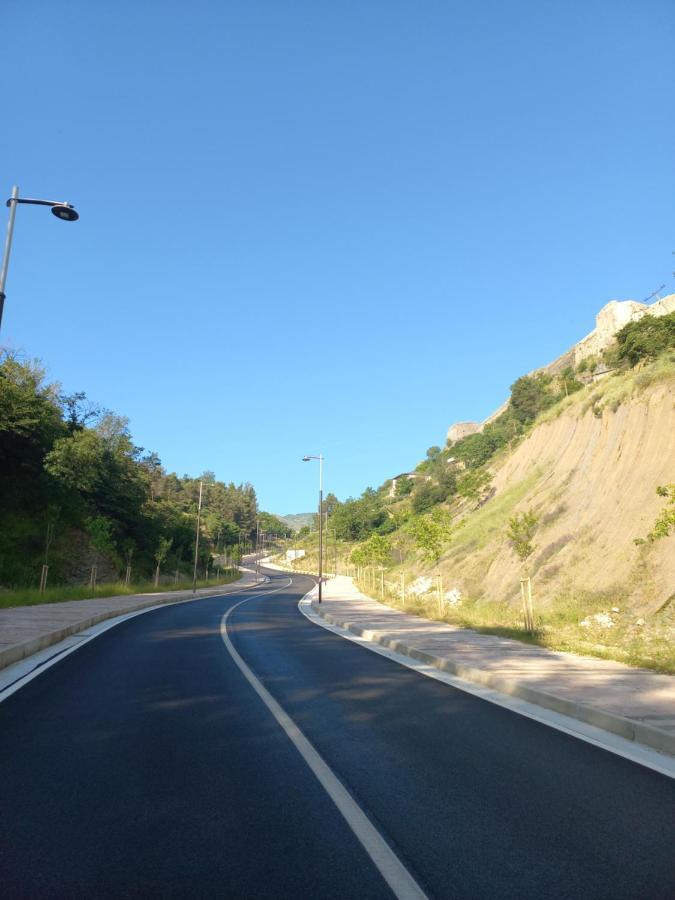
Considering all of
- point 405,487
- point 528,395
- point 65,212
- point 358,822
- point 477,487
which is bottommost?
point 358,822

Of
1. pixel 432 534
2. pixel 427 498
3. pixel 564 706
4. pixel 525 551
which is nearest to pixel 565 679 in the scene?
pixel 564 706

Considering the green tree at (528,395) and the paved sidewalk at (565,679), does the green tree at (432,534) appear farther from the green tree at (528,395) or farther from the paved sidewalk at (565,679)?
the green tree at (528,395)

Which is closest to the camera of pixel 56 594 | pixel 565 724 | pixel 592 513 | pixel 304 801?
pixel 304 801

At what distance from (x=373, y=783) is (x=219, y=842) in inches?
59.6

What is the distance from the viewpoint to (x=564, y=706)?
7.71 m

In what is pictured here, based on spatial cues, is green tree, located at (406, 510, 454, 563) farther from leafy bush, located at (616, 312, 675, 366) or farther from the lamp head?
leafy bush, located at (616, 312, 675, 366)

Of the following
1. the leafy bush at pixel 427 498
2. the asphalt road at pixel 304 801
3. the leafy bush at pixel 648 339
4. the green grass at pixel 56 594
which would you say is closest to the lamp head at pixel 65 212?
the asphalt road at pixel 304 801

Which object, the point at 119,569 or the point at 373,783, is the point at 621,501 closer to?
the point at 373,783

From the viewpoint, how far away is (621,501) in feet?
103

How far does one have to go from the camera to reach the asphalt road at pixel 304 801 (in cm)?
348

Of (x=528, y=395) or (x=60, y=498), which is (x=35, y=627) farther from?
(x=528, y=395)

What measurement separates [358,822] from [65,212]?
42.5ft

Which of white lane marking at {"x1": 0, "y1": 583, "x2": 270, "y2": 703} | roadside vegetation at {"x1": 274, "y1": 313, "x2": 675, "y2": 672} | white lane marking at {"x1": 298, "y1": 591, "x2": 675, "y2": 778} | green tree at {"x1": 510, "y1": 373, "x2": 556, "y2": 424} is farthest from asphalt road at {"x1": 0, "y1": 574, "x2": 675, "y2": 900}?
green tree at {"x1": 510, "y1": 373, "x2": 556, "y2": 424}

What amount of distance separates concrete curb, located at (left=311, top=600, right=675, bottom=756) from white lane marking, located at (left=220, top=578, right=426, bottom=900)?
3137 mm
